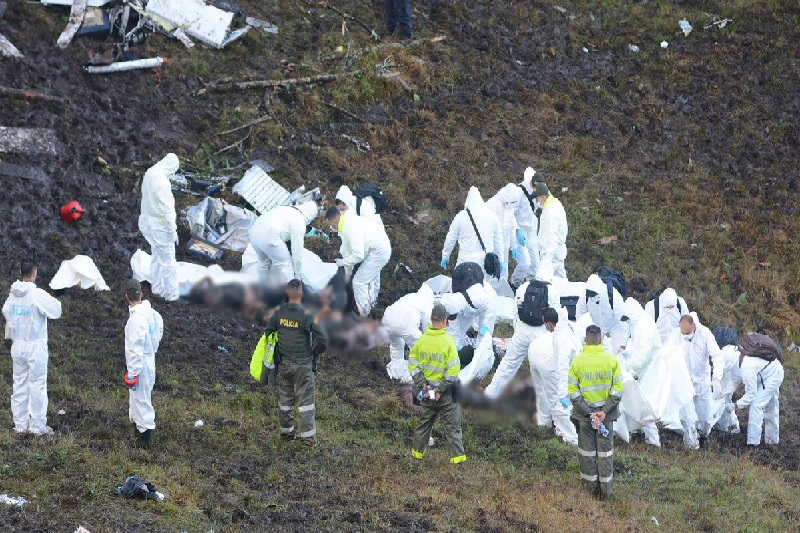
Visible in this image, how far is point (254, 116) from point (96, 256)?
4.79 m

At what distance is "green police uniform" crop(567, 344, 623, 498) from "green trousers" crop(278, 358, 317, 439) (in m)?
2.59

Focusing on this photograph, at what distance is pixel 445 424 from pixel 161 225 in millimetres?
4909

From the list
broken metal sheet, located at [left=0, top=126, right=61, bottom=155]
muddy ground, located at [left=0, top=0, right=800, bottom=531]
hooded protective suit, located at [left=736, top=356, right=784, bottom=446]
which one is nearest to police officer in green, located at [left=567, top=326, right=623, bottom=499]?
muddy ground, located at [left=0, top=0, right=800, bottom=531]

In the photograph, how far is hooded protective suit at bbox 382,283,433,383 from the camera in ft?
43.3

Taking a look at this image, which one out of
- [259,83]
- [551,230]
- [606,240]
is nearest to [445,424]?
[551,230]

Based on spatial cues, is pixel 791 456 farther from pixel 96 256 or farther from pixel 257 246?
pixel 96 256

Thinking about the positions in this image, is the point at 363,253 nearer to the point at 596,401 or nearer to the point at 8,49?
the point at 596,401

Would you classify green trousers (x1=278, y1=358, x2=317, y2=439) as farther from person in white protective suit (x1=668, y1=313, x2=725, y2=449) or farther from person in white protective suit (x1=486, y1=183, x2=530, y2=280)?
person in white protective suit (x1=486, y1=183, x2=530, y2=280)

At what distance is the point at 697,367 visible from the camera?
13328mm

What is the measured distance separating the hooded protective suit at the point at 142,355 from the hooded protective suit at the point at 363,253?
13.2 ft

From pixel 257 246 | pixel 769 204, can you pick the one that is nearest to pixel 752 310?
pixel 769 204

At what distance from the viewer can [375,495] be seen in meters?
10.1

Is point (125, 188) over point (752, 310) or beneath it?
over

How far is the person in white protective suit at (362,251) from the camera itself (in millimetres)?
14227
